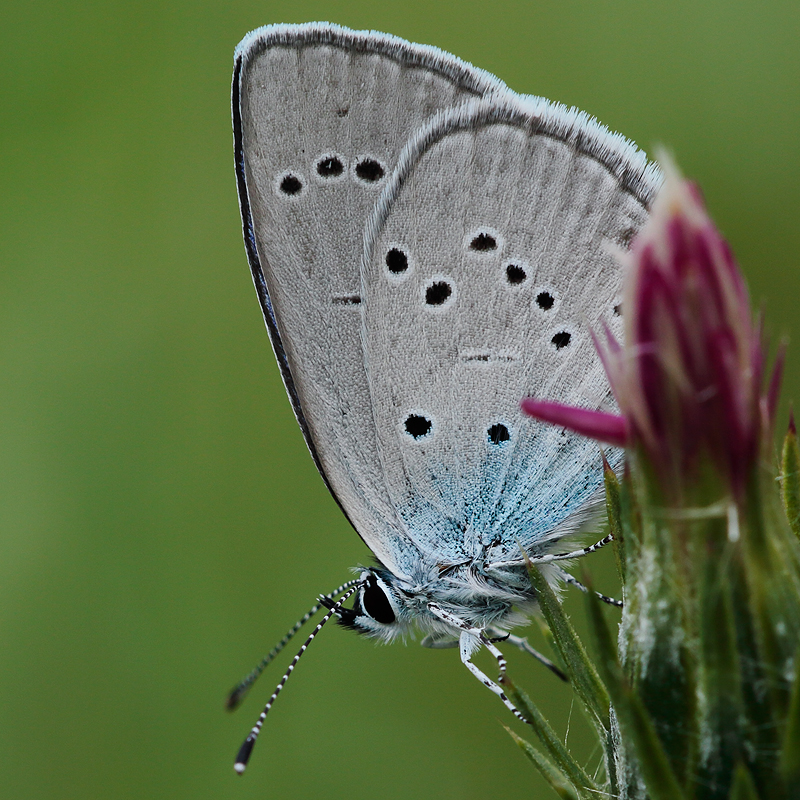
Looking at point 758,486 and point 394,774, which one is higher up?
point 758,486

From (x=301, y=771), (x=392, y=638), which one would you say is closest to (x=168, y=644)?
(x=301, y=771)

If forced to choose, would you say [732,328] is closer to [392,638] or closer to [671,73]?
[392,638]

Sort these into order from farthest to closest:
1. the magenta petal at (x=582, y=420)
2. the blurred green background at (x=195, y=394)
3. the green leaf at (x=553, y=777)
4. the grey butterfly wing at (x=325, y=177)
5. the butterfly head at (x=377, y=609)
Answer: the blurred green background at (x=195, y=394)
the butterfly head at (x=377, y=609)
the grey butterfly wing at (x=325, y=177)
the green leaf at (x=553, y=777)
the magenta petal at (x=582, y=420)

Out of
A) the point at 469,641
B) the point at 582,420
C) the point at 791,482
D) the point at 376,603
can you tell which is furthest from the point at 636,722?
the point at 376,603

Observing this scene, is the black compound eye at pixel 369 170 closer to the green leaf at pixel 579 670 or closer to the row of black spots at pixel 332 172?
the row of black spots at pixel 332 172

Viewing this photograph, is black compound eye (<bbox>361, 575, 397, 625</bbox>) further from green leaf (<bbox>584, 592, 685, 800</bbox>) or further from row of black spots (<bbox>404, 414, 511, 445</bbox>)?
green leaf (<bbox>584, 592, 685, 800</bbox>)

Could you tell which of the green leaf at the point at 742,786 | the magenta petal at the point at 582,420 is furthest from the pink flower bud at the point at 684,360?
the green leaf at the point at 742,786
